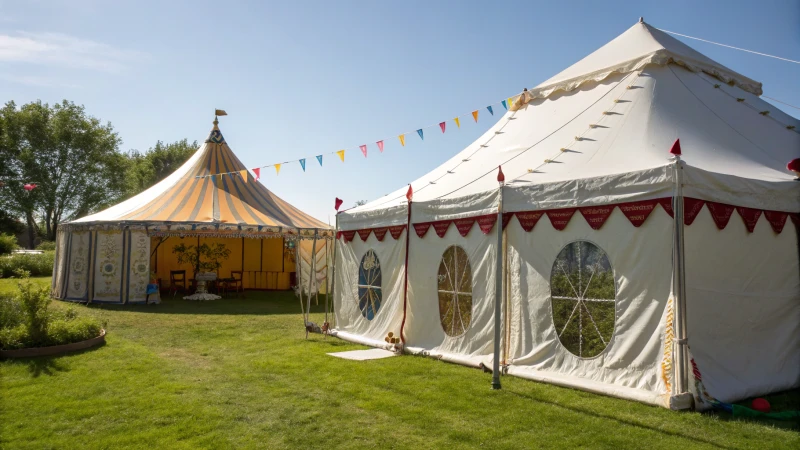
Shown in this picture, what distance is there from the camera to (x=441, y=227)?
620 centimetres

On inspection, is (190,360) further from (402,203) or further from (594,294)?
(594,294)

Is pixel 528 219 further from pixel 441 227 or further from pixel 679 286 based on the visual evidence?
pixel 679 286

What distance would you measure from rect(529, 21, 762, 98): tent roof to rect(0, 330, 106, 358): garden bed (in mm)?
6284

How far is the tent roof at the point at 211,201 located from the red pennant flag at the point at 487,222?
801cm

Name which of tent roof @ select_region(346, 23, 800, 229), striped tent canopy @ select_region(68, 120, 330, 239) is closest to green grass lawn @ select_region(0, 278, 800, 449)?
tent roof @ select_region(346, 23, 800, 229)

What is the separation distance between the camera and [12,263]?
18.2 meters

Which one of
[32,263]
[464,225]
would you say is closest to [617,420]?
[464,225]

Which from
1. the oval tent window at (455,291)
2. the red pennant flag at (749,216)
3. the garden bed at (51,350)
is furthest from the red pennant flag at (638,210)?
the garden bed at (51,350)

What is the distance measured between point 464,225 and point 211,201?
9070 millimetres

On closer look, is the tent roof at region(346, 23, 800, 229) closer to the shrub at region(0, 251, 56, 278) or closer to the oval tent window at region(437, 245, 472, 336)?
the oval tent window at region(437, 245, 472, 336)

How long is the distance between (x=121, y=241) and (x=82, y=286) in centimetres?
129

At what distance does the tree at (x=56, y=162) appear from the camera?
87.3 feet

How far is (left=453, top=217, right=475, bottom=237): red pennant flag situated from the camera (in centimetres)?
580

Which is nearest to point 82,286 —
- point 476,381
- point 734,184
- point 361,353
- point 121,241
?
point 121,241
